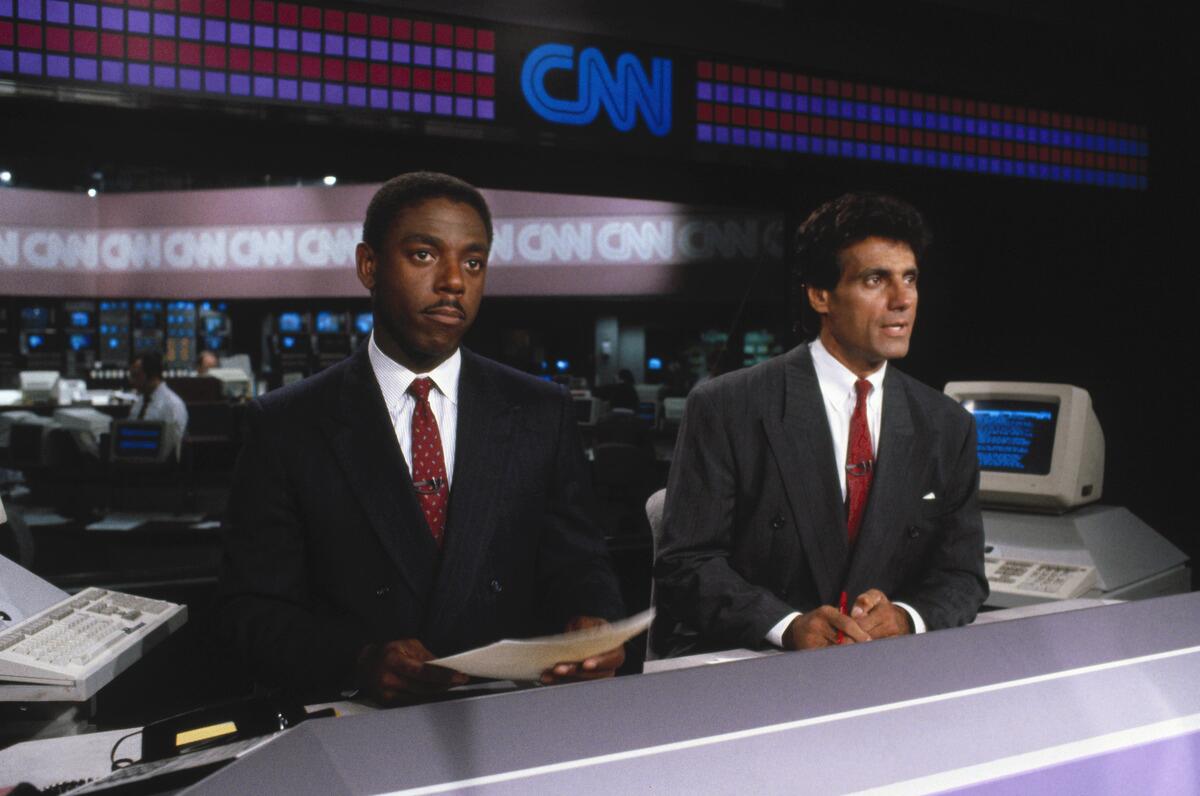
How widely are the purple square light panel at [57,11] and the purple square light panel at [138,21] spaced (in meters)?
0.15

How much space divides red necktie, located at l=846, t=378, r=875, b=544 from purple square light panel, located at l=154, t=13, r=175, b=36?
2.17 m

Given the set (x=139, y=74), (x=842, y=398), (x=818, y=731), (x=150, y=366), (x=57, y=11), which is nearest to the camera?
(x=818, y=731)

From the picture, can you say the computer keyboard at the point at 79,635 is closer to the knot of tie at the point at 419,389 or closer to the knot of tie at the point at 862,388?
the knot of tie at the point at 419,389

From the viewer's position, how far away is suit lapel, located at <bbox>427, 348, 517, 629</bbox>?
5.09 feet

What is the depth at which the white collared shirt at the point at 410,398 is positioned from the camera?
164 cm

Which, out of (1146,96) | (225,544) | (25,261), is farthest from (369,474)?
(25,261)

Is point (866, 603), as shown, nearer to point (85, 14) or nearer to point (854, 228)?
point (854, 228)

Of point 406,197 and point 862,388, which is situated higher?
point 406,197

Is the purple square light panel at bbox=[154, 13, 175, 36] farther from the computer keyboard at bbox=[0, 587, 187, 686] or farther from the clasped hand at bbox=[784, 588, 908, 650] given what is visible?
the clasped hand at bbox=[784, 588, 908, 650]

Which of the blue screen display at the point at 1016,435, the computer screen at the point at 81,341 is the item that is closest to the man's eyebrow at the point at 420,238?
the blue screen display at the point at 1016,435

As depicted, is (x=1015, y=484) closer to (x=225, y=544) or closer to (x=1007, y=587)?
(x=1007, y=587)

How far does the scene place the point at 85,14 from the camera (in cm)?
255

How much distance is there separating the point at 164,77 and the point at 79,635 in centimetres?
172

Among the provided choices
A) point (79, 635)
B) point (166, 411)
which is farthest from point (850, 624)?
point (166, 411)
